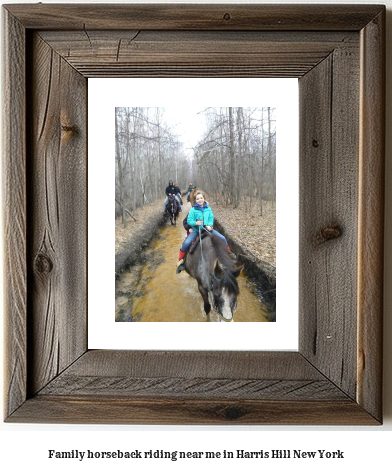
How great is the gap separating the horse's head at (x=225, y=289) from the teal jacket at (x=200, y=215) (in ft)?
0.18

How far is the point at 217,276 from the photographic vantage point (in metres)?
0.58

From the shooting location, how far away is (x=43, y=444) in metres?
0.59

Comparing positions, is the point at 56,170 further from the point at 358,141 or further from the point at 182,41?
the point at 358,141

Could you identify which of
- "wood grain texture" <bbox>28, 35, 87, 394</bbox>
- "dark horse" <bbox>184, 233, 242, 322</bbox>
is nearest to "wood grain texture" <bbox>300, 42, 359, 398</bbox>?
"dark horse" <bbox>184, 233, 242, 322</bbox>

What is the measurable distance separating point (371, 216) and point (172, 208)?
26 cm

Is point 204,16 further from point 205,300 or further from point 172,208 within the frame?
point 205,300

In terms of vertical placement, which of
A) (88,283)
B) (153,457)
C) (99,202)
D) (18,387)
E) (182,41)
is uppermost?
(182,41)

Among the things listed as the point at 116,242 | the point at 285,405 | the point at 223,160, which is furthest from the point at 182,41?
the point at 285,405

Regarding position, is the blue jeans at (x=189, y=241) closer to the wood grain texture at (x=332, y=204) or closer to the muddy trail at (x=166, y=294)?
the muddy trail at (x=166, y=294)

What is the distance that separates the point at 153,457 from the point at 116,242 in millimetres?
298

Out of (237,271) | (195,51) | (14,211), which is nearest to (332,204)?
(237,271)

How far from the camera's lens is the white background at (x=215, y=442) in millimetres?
590

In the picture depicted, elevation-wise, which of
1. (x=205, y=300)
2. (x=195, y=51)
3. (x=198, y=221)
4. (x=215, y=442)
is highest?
(x=195, y=51)

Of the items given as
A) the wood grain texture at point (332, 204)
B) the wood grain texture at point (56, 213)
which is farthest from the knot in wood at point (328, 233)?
the wood grain texture at point (56, 213)
